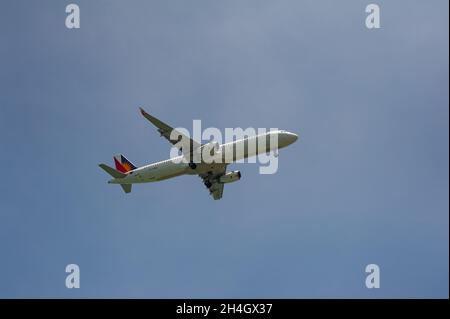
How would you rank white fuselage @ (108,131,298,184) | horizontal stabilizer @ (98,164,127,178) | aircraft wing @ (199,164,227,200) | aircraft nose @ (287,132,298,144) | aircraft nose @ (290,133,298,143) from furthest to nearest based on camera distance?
aircraft wing @ (199,164,227,200) → horizontal stabilizer @ (98,164,127,178) → aircraft nose @ (290,133,298,143) → aircraft nose @ (287,132,298,144) → white fuselage @ (108,131,298,184)

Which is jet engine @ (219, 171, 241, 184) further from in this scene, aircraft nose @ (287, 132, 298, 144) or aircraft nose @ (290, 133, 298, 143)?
aircraft nose @ (290, 133, 298, 143)

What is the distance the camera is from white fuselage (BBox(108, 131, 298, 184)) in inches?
3625

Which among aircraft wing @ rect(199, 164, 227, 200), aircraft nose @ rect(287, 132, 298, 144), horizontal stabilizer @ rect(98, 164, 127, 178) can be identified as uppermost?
aircraft nose @ rect(287, 132, 298, 144)

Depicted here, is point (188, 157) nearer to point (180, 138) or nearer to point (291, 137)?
point (180, 138)

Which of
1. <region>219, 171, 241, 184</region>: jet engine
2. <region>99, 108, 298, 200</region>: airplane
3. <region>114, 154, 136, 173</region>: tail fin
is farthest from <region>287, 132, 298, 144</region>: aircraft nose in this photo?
<region>114, 154, 136, 173</region>: tail fin

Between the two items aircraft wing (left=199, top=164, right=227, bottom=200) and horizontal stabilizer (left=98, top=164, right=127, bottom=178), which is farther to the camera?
aircraft wing (left=199, top=164, right=227, bottom=200)

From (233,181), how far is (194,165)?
374 inches

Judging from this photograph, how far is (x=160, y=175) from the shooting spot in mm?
95125

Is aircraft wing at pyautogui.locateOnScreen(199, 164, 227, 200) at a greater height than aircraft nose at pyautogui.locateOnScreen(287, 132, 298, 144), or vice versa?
aircraft nose at pyautogui.locateOnScreen(287, 132, 298, 144)

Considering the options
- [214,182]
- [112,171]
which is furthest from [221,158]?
[112,171]

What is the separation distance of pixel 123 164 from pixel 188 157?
1342 centimetres

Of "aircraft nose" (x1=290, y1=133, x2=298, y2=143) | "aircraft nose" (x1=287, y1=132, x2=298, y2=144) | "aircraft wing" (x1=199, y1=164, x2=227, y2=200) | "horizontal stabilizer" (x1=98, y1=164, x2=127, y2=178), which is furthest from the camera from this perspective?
"aircraft wing" (x1=199, y1=164, x2=227, y2=200)
